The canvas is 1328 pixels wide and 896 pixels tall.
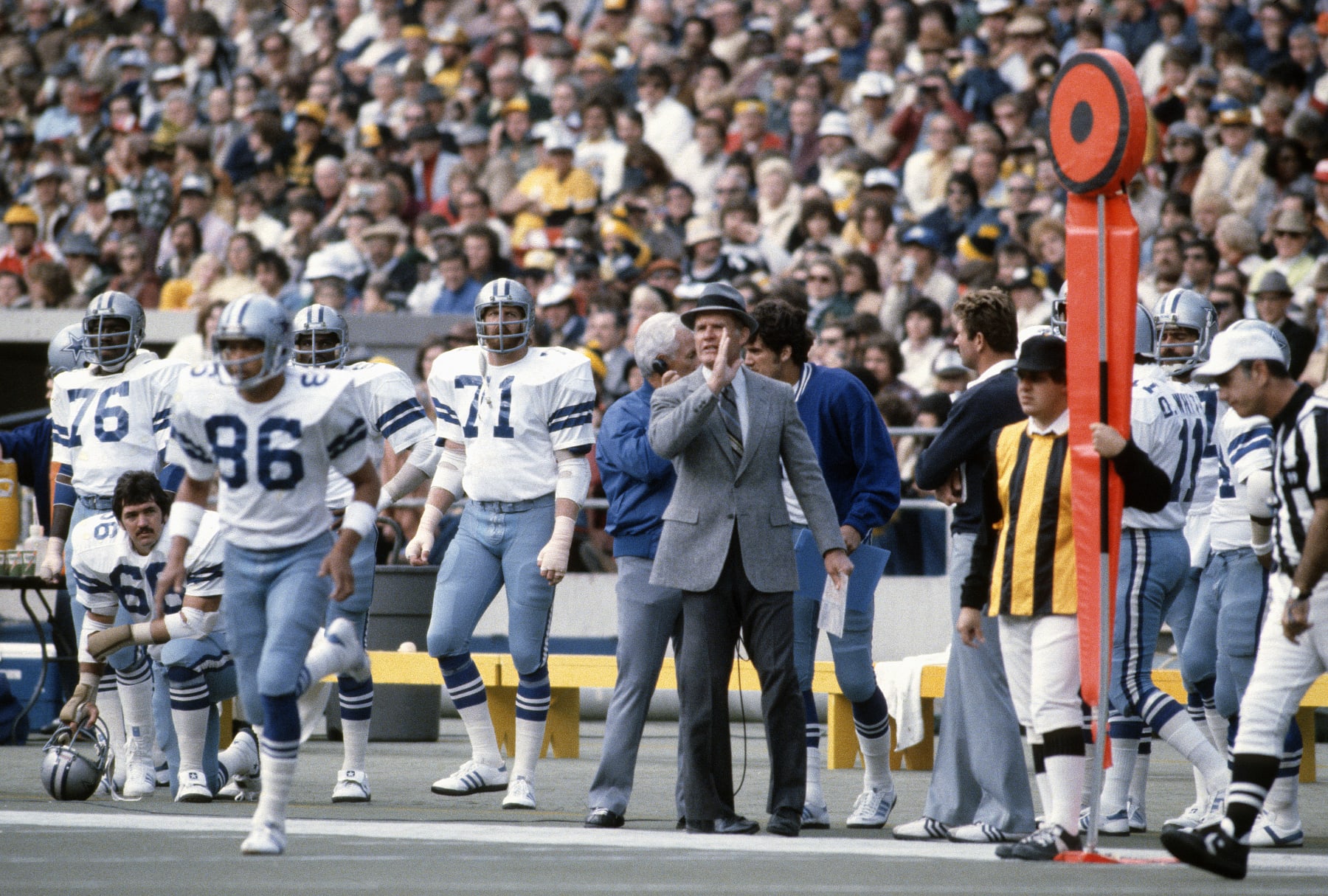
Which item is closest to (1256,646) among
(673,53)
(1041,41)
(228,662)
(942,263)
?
(228,662)

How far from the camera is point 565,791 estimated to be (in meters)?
9.12

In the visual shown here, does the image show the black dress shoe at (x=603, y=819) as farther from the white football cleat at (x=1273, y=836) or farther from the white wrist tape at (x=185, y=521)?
the white football cleat at (x=1273, y=836)

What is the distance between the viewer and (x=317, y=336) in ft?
30.1

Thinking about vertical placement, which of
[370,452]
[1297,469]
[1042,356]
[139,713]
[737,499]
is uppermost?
[1042,356]

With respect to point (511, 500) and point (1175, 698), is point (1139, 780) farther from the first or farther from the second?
point (511, 500)

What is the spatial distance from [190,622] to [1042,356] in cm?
374

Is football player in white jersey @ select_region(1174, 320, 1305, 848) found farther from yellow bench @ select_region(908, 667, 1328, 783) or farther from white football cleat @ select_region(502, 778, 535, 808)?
white football cleat @ select_region(502, 778, 535, 808)

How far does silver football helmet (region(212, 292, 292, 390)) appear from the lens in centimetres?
666

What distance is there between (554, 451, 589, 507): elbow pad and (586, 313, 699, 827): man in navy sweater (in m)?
0.65

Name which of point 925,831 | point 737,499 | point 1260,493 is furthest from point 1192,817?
point 737,499

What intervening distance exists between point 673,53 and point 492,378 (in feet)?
35.1

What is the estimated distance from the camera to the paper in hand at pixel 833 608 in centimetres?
729

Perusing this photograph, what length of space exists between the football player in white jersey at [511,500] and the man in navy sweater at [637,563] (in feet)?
2.21

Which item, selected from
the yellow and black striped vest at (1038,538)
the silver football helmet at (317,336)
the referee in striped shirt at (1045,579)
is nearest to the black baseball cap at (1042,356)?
the referee in striped shirt at (1045,579)
